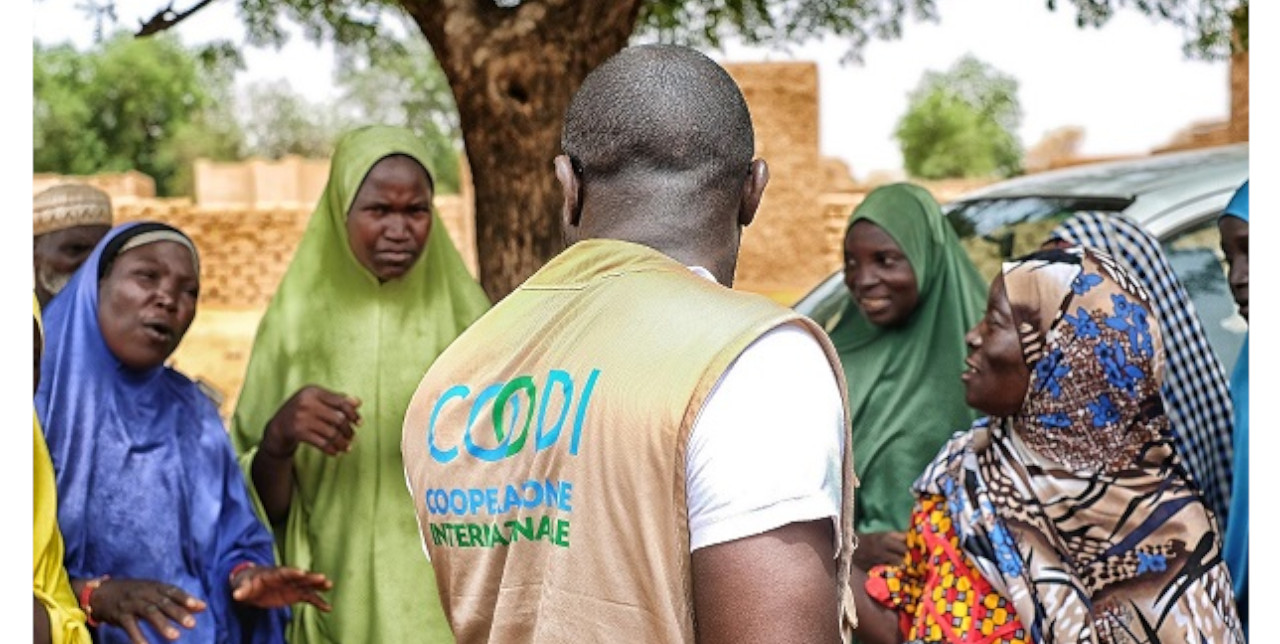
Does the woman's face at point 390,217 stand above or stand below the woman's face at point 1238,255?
above

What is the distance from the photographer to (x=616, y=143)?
2.21 meters

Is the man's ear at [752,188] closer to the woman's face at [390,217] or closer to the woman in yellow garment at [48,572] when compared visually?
the woman in yellow garment at [48,572]

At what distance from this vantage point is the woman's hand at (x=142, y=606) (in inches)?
157

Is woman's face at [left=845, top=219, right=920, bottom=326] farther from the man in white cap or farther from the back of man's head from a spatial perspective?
the back of man's head

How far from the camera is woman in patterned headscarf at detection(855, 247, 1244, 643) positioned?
380cm

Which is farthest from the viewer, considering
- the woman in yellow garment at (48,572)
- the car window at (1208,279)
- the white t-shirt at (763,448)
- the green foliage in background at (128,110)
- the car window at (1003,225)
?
the green foliage in background at (128,110)

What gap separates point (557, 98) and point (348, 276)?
2.92ft

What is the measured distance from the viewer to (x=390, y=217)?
493cm

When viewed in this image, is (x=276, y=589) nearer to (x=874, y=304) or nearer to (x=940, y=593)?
(x=940, y=593)

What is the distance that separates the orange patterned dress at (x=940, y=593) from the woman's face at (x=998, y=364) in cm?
27

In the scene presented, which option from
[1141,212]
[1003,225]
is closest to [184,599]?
[1141,212]

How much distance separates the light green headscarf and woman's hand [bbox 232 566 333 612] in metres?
1.66

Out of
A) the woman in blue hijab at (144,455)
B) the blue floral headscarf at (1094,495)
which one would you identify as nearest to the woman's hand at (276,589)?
the woman in blue hijab at (144,455)

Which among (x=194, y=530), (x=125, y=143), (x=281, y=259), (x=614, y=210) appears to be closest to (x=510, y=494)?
(x=614, y=210)
